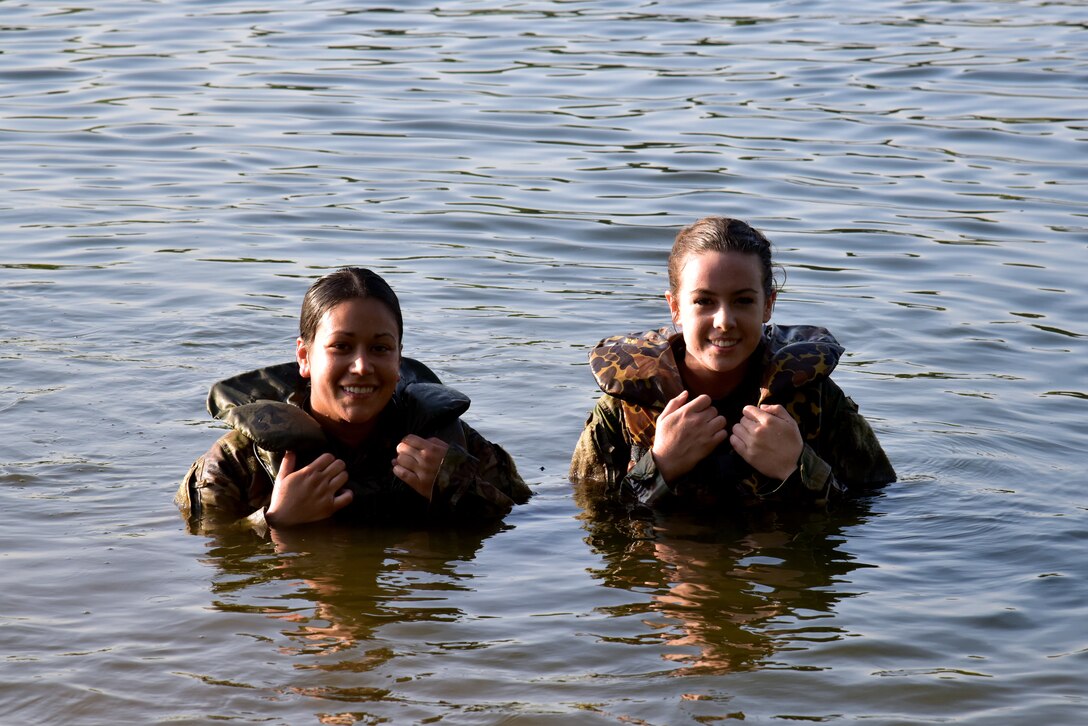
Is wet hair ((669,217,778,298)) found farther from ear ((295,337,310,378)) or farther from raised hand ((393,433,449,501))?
A: ear ((295,337,310,378))

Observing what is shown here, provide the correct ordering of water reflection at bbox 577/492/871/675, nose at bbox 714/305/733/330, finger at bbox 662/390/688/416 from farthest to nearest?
finger at bbox 662/390/688/416
nose at bbox 714/305/733/330
water reflection at bbox 577/492/871/675

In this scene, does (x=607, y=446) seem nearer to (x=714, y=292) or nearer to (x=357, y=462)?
(x=714, y=292)

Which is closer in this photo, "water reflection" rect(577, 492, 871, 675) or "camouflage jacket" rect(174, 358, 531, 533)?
"water reflection" rect(577, 492, 871, 675)

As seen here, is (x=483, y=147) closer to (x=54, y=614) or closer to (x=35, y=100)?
(x=35, y=100)

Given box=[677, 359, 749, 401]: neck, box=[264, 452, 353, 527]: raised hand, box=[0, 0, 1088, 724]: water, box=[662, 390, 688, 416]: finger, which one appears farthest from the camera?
box=[677, 359, 749, 401]: neck

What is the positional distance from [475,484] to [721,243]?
4.50 ft

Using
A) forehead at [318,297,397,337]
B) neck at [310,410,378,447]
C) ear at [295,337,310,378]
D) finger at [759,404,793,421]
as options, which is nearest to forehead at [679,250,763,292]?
finger at [759,404,793,421]

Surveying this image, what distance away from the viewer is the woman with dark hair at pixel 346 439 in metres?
6.12

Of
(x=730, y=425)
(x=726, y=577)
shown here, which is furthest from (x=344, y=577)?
(x=730, y=425)

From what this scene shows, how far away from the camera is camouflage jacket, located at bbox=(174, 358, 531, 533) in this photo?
20.7 ft

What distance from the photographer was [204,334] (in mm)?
9391

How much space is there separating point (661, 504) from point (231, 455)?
5.84ft

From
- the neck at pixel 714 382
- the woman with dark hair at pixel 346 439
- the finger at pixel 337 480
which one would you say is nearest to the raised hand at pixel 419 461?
the woman with dark hair at pixel 346 439

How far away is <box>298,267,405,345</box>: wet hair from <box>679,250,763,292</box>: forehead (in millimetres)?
1204
